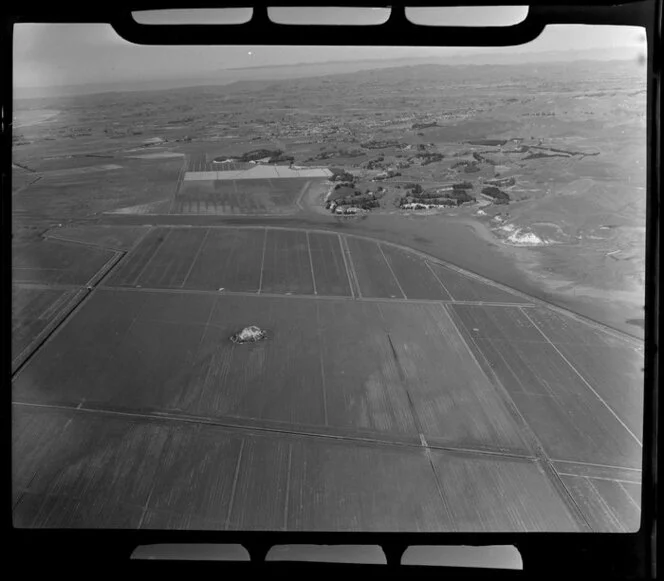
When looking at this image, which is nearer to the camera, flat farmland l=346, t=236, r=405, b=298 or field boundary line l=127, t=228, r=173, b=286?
flat farmland l=346, t=236, r=405, b=298

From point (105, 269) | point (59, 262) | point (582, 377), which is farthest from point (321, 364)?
point (59, 262)

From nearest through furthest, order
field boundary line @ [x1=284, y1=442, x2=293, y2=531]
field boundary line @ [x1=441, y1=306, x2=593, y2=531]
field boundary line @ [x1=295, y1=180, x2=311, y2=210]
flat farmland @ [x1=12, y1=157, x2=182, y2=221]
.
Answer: field boundary line @ [x1=284, y1=442, x2=293, y2=531] < field boundary line @ [x1=441, y1=306, x2=593, y2=531] < flat farmland @ [x1=12, y1=157, x2=182, y2=221] < field boundary line @ [x1=295, y1=180, x2=311, y2=210]

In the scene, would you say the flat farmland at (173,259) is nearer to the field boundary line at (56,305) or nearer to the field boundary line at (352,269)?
the field boundary line at (56,305)

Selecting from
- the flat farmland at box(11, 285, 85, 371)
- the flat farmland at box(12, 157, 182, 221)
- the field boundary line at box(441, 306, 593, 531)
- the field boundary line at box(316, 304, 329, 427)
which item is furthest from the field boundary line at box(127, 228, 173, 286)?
the field boundary line at box(441, 306, 593, 531)

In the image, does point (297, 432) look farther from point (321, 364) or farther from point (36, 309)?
point (36, 309)

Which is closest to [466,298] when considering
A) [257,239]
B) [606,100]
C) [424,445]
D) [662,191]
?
[424,445]

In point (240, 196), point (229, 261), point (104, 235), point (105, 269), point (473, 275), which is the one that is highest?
point (240, 196)

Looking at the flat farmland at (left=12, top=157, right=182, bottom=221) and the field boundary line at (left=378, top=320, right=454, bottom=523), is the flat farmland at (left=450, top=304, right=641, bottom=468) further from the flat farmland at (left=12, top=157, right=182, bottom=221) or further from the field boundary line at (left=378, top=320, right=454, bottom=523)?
the flat farmland at (left=12, top=157, right=182, bottom=221)
